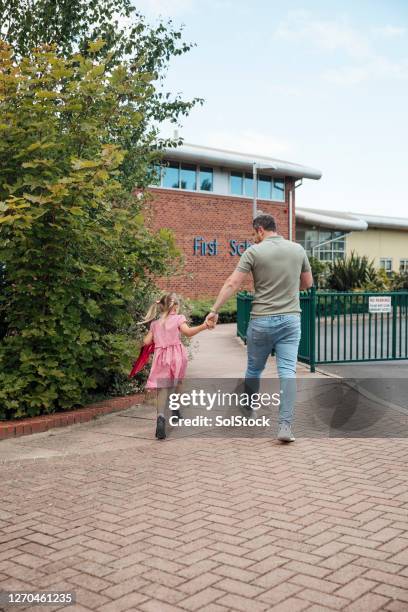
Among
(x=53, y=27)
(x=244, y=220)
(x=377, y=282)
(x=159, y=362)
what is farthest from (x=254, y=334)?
(x=244, y=220)

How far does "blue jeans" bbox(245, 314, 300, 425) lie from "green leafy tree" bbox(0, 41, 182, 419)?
6.13 ft

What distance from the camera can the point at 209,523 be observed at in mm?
4215

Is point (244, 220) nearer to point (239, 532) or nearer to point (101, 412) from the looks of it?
point (101, 412)

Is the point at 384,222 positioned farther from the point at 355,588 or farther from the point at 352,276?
the point at 355,588

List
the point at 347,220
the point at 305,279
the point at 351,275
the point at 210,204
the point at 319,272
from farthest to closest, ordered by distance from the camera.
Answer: the point at 347,220 < the point at 319,272 < the point at 210,204 < the point at 351,275 < the point at 305,279

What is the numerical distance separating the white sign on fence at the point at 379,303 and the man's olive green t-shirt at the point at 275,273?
591cm

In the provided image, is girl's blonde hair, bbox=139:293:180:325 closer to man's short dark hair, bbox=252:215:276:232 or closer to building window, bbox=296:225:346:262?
man's short dark hair, bbox=252:215:276:232

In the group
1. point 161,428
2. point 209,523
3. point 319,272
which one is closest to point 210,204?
point 319,272

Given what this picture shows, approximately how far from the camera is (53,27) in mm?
13344

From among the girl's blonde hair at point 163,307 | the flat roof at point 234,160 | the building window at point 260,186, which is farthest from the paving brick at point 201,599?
the building window at point 260,186

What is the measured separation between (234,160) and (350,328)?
65.1 ft

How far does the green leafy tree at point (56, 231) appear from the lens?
Result: 7.05 m

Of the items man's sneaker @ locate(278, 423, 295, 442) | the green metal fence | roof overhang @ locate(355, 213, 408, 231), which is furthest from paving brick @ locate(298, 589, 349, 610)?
roof overhang @ locate(355, 213, 408, 231)

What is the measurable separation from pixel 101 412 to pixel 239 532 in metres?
3.96
